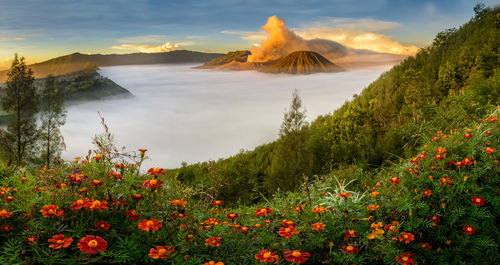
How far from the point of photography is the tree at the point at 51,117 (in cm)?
2508

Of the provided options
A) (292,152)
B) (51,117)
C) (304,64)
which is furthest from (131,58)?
(292,152)

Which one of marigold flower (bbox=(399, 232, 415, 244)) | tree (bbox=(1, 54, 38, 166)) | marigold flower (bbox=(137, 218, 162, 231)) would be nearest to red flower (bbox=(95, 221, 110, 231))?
marigold flower (bbox=(137, 218, 162, 231))

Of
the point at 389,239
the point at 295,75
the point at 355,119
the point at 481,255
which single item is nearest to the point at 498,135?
the point at 481,255

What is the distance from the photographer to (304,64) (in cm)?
12319

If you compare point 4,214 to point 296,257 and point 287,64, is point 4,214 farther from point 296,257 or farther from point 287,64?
point 287,64

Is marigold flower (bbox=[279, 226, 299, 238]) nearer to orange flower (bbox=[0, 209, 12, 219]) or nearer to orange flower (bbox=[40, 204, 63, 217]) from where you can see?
orange flower (bbox=[40, 204, 63, 217])

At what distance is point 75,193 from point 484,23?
72.0ft

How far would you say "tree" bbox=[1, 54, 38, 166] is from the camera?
22.8 metres

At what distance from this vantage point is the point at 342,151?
17703mm

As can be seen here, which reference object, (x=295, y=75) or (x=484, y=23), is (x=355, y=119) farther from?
(x=295, y=75)

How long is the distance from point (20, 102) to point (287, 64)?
370 ft

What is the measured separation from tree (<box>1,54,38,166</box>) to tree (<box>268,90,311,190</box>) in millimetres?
16896

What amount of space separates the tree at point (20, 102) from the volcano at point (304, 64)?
105 metres

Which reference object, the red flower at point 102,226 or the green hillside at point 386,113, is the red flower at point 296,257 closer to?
the red flower at point 102,226
